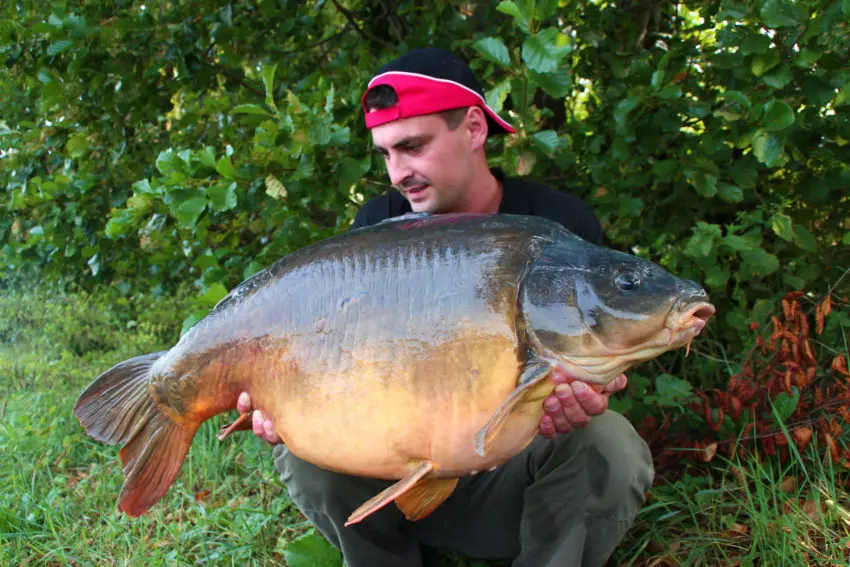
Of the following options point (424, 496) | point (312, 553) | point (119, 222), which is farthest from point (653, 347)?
point (119, 222)

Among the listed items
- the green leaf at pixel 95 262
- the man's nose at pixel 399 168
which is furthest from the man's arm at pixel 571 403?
the green leaf at pixel 95 262

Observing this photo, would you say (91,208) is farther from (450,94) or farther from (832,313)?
(832,313)

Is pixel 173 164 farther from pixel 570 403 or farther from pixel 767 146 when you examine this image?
pixel 767 146

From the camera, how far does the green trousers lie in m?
1.54

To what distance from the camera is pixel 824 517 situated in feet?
5.32

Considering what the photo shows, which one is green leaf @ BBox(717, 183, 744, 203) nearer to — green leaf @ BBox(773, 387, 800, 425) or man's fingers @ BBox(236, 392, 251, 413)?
green leaf @ BBox(773, 387, 800, 425)

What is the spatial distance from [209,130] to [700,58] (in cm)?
186

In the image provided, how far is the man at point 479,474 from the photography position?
60.8 inches

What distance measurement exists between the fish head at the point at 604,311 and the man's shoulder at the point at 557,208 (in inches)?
26.3

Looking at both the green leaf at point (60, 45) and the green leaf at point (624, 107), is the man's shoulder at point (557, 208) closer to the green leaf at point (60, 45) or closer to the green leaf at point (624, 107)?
the green leaf at point (624, 107)

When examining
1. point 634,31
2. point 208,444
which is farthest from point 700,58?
point 208,444

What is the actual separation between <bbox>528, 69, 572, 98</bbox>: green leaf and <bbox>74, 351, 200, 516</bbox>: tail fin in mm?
1108

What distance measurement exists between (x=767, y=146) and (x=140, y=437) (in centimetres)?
162

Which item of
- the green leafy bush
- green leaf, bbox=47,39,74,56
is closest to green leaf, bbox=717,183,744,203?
the green leafy bush
